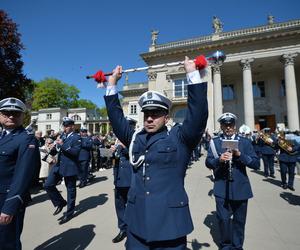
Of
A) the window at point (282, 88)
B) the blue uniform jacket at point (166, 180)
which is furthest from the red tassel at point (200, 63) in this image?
the window at point (282, 88)

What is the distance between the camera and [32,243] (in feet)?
12.8

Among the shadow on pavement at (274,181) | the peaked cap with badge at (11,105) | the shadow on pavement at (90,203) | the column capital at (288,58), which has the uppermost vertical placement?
the column capital at (288,58)

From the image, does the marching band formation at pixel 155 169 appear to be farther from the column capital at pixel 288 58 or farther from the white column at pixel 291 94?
the column capital at pixel 288 58

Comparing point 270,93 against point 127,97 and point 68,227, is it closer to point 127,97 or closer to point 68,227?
point 127,97

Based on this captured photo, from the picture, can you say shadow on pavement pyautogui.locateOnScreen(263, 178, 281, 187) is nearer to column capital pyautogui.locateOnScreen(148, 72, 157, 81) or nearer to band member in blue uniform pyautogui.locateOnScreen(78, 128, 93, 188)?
band member in blue uniform pyautogui.locateOnScreen(78, 128, 93, 188)

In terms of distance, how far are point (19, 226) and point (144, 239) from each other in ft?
6.17

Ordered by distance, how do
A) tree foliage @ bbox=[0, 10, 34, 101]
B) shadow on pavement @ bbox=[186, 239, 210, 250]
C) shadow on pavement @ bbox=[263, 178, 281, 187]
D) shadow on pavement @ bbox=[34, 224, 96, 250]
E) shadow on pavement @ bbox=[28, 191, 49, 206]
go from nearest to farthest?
shadow on pavement @ bbox=[186, 239, 210, 250] < shadow on pavement @ bbox=[34, 224, 96, 250] < shadow on pavement @ bbox=[28, 191, 49, 206] < shadow on pavement @ bbox=[263, 178, 281, 187] < tree foliage @ bbox=[0, 10, 34, 101]

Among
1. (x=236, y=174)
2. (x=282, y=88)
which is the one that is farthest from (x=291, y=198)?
(x=282, y=88)

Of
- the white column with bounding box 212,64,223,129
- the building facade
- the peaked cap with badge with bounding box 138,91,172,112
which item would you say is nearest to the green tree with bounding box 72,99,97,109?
the building facade

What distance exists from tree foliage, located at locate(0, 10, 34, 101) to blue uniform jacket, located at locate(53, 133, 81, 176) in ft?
46.7

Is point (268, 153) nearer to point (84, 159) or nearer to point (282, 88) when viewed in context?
point (84, 159)

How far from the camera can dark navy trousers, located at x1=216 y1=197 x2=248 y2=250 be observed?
10.6 feet

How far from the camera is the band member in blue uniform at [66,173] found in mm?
5062

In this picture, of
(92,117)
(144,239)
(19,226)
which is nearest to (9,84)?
(19,226)
